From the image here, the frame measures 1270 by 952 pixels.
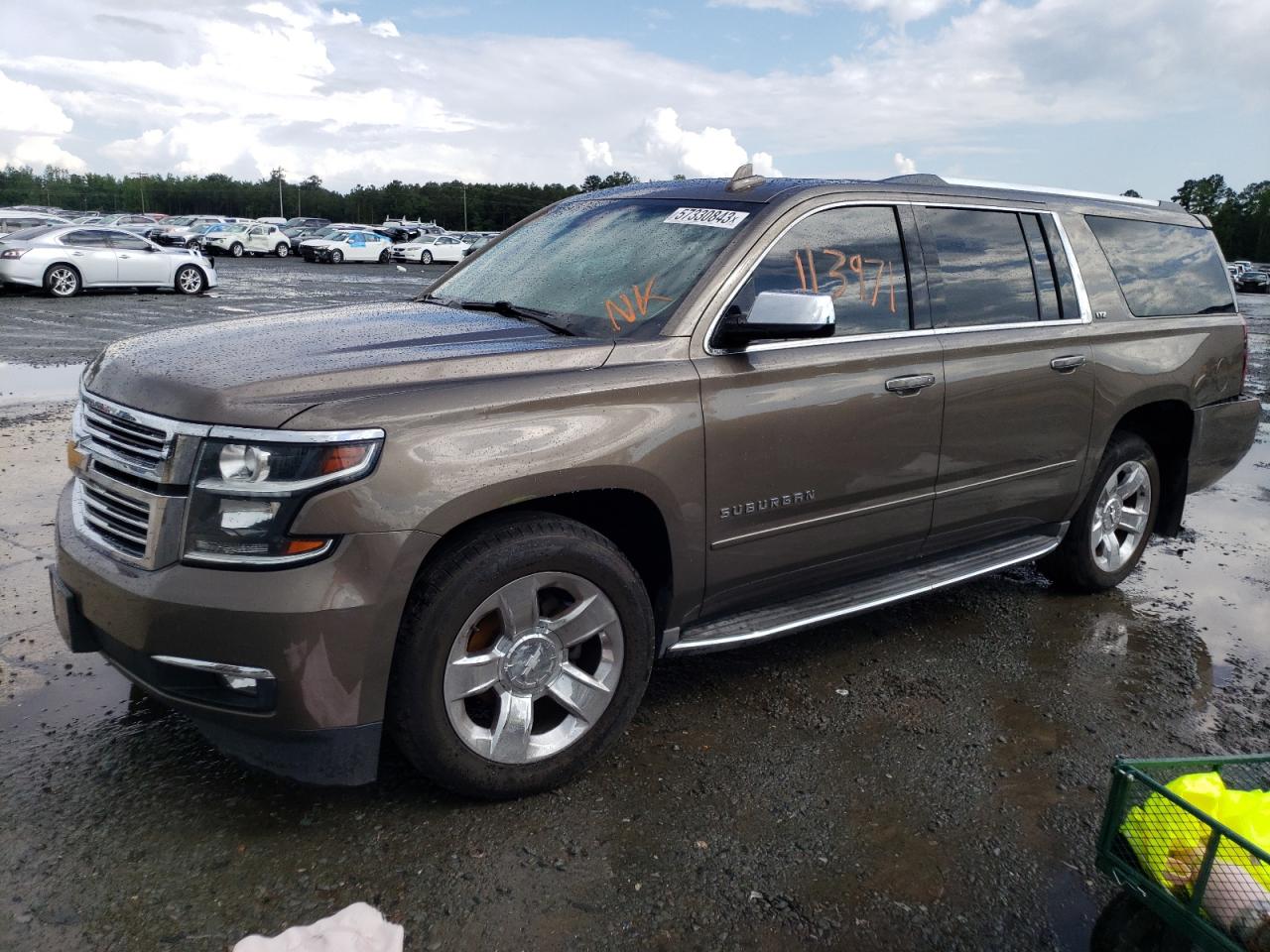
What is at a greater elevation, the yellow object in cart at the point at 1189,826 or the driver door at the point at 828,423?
the driver door at the point at 828,423

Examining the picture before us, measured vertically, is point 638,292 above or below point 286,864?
above

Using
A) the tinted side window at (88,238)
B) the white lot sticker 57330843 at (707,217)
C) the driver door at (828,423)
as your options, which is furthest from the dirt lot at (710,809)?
the tinted side window at (88,238)

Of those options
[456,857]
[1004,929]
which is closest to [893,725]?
[1004,929]

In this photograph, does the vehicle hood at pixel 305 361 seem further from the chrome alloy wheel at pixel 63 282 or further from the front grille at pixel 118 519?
the chrome alloy wheel at pixel 63 282

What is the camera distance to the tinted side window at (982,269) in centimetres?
412

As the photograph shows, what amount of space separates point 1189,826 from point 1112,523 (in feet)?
9.50

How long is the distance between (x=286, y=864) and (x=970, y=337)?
3.02 m

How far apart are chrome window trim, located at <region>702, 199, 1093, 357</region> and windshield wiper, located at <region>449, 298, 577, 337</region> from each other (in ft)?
1.69

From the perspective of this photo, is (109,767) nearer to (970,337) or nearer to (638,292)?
(638,292)

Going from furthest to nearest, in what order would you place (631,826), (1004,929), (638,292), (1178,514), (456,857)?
1. (1178,514)
2. (638,292)
3. (631,826)
4. (456,857)
5. (1004,929)

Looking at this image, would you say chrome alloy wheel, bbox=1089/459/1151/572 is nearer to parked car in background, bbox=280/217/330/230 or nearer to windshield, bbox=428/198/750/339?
windshield, bbox=428/198/750/339

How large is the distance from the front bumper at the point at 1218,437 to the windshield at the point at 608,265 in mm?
2962

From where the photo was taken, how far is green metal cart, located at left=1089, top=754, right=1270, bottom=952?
232 cm

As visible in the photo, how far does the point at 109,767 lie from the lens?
326 centimetres
